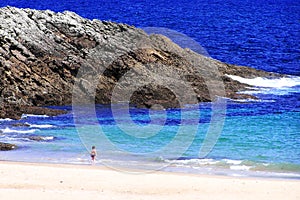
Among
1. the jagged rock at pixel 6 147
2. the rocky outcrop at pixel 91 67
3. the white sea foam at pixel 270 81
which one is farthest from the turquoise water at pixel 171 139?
the white sea foam at pixel 270 81

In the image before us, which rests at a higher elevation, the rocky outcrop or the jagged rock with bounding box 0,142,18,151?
the rocky outcrop

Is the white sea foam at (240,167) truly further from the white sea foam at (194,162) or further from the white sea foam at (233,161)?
the white sea foam at (194,162)

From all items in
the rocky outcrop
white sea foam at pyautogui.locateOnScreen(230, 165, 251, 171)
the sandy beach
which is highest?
the rocky outcrop

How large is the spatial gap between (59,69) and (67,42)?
3.24 metres

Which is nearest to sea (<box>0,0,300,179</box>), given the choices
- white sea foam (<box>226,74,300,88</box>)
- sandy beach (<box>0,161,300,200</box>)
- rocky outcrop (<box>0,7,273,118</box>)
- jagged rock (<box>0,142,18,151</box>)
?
white sea foam (<box>226,74,300,88</box>)

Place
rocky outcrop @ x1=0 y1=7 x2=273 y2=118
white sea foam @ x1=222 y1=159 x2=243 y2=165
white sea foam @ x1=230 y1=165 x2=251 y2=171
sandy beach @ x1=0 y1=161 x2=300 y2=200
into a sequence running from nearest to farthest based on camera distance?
sandy beach @ x1=0 y1=161 x2=300 y2=200 → white sea foam @ x1=230 y1=165 x2=251 y2=171 → white sea foam @ x1=222 y1=159 x2=243 y2=165 → rocky outcrop @ x1=0 y1=7 x2=273 y2=118

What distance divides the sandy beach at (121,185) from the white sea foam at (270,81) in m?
21.2

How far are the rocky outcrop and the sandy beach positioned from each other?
1142cm

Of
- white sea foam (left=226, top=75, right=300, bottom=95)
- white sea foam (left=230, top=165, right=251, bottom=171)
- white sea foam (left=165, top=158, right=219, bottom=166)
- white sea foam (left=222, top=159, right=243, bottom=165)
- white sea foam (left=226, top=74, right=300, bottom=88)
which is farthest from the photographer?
white sea foam (left=226, top=74, right=300, bottom=88)

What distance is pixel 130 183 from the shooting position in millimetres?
28594

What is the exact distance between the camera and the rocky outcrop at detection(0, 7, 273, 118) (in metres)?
43.5

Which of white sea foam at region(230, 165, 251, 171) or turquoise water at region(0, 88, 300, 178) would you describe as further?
turquoise water at region(0, 88, 300, 178)

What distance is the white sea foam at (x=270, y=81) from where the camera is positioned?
51.2m

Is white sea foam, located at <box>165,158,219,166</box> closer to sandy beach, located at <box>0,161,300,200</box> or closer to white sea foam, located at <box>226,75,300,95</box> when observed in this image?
sandy beach, located at <box>0,161,300,200</box>
